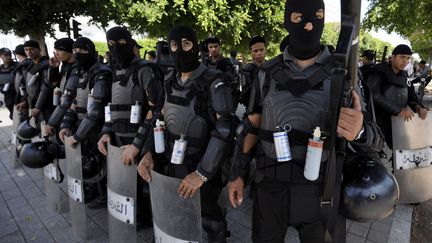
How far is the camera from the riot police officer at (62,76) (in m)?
3.78

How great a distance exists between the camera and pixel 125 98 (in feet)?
10.0

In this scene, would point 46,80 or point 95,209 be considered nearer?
point 95,209

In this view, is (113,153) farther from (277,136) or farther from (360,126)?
(360,126)

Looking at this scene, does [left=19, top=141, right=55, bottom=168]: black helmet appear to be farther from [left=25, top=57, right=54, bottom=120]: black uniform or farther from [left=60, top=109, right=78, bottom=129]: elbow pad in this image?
[left=25, top=57, right=54, bottom=120]: black uniform

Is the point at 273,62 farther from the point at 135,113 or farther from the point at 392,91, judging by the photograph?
the point at 392,91

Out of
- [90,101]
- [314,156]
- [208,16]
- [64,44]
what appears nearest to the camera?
[314,156]

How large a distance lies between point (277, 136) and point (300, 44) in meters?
0.54

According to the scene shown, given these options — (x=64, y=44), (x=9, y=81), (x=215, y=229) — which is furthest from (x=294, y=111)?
(x=9, y=81)

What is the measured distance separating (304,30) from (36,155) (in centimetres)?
311

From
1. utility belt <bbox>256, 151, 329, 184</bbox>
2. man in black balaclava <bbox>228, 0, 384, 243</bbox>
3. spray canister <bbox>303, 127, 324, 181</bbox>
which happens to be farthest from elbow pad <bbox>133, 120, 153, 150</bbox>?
spray canister <bbox>303, 127, 324, 181</bbox>

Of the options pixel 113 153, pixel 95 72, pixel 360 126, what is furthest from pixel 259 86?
pixel 95 72

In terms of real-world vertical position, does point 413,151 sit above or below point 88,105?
below

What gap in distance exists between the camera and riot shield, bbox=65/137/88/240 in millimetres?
2891

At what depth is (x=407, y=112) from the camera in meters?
3.63
